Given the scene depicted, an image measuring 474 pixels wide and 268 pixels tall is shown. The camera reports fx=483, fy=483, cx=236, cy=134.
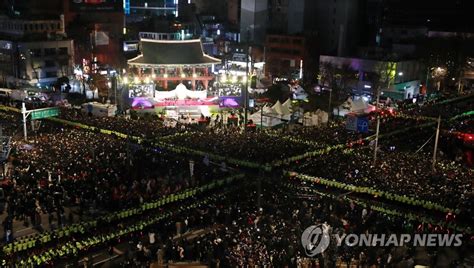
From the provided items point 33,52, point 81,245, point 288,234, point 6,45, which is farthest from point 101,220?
point 6,45

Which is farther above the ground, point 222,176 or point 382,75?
point 382,75

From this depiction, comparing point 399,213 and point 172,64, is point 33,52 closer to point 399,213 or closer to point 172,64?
point 172,64

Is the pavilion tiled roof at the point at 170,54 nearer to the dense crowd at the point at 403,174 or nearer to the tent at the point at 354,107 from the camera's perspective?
the tent at the point at 354,107

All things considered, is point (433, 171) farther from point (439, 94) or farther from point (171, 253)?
point (439, 94)

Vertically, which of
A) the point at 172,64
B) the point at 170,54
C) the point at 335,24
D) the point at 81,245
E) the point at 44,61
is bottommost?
the point at 81,245

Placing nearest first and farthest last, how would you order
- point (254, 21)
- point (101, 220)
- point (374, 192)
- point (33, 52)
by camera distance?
point (101, 220) < point (374, 192) < point (33, 52) < point (254, 21)

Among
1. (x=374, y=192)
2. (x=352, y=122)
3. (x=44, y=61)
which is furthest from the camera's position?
(x=44, y=61)
